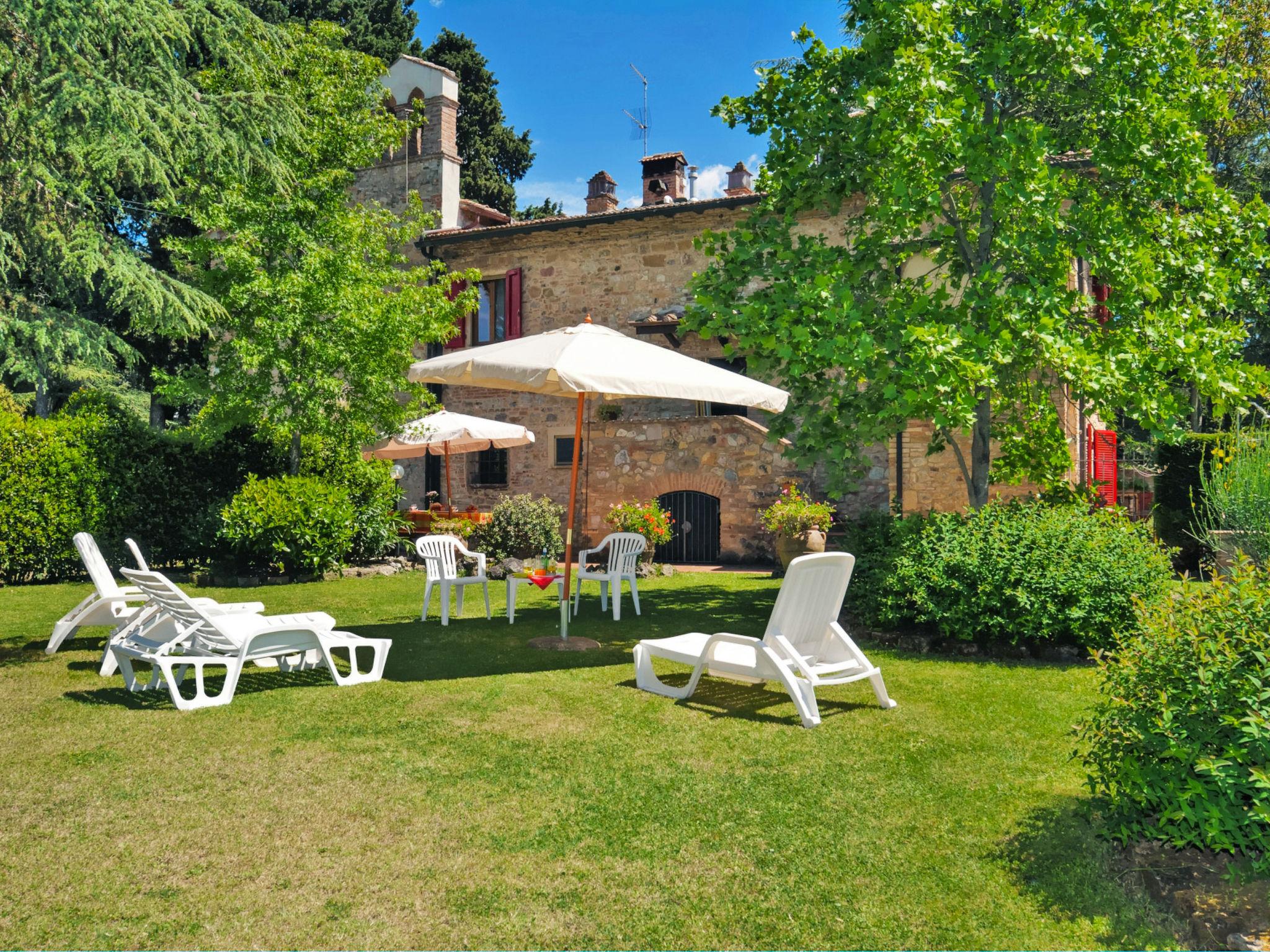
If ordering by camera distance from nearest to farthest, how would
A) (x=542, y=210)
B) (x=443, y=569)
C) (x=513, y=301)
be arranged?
1. (x=443, y=569)
2. (x=513, y=301)
3. (x=542, y=210)

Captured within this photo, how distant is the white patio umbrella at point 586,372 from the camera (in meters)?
7.06

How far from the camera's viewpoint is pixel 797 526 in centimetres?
1434

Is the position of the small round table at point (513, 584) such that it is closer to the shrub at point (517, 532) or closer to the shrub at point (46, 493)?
the shrub at point (517, 532)

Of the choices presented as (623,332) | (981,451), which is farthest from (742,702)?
(623,332)

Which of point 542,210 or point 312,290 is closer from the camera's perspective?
point 312,290

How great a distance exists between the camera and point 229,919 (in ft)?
9.86

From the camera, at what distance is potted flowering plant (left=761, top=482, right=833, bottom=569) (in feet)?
46.5

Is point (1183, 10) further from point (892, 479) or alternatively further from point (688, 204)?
point (688, 204)

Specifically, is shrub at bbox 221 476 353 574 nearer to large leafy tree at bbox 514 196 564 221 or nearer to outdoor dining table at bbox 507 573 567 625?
outdoor dining table at bbox 507 573 567 625

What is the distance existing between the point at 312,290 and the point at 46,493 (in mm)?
4388

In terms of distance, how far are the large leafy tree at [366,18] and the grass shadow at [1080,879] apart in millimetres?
29000

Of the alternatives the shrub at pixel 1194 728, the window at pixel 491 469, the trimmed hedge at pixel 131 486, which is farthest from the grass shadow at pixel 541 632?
the window at pixel 491 469

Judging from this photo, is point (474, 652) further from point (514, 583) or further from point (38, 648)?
point (38, 648)

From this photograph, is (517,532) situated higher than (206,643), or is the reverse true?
(517,532)
